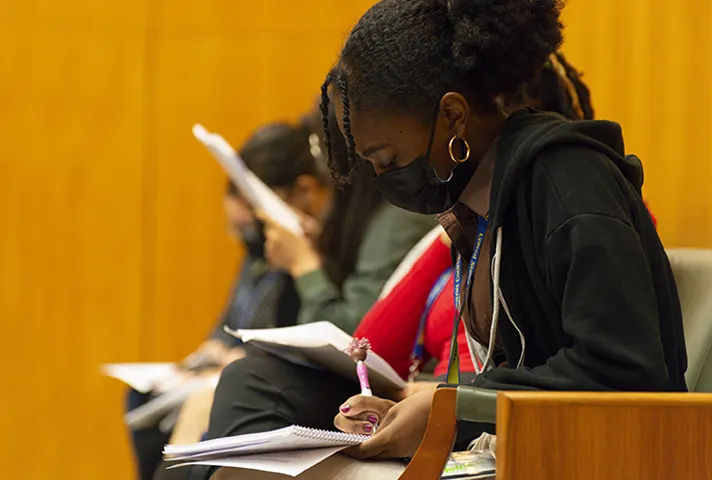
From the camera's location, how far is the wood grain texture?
1.00 metres

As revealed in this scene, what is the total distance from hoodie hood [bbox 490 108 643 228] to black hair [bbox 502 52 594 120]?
0.46 metres

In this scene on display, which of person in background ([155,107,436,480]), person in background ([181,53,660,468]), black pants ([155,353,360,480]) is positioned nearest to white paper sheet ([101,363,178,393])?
person in background ([155,107,436,480])

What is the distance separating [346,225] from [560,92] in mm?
894

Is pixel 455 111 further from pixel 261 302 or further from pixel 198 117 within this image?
pixel 198 117

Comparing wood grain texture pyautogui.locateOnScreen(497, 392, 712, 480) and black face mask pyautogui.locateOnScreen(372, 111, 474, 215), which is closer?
wood grain texture pyautogui.locateOnScreen(497, 392, 712, 480)

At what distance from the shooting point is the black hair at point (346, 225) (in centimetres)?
245

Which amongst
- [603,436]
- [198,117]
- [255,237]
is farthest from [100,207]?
[603,436]

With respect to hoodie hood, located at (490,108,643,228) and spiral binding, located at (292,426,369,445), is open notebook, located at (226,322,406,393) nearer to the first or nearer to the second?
spiral binding, located at (292,426,369,445)

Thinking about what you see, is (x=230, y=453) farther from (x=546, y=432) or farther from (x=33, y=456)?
(x=33, y=456)

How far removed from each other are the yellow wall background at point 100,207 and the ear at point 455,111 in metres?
2.46

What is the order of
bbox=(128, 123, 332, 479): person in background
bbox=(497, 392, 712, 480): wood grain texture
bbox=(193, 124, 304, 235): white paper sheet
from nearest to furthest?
bbox=(497, 392, 712, 480): wood grain texture
bbox=(193, 124, 304, 235): white paper sheet
bbox=(128, 123, 332, 479): person in background

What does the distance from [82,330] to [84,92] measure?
2.83ft

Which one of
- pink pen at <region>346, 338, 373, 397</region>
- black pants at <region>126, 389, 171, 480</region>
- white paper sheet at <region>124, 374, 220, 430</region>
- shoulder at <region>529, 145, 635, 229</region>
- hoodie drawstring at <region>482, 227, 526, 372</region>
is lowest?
black pants at <region>126, 389, 171, 480</region>

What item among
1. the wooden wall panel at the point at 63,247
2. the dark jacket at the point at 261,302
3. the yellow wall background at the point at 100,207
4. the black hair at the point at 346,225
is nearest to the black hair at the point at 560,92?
the black hair at the point at 346,225
